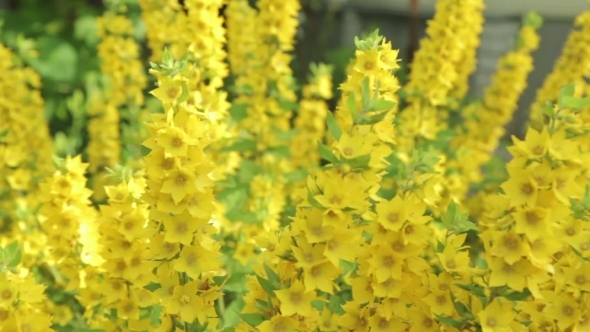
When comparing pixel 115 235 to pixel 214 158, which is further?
pixel 214 158

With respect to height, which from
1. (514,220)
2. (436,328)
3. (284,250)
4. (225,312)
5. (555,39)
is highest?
(555,39)

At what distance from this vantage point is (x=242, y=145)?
1.99 m

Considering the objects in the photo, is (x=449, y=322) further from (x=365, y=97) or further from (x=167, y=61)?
(x=167, y=61)

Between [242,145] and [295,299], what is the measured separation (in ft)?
3.23

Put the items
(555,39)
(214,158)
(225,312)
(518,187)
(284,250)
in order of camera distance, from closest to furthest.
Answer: (518,187)
(284,250)
(225,312)
(214,158)
(555,39)

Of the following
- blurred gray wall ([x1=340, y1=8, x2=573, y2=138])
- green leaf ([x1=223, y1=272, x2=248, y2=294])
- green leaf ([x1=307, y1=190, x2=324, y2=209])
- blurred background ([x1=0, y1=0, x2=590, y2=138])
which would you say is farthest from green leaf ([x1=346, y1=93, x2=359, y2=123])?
blurred gray wall ([x1=340, y1=8, x2=573, y2=138])

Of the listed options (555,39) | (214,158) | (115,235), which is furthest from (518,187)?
(555,39)

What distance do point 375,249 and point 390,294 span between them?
83mm

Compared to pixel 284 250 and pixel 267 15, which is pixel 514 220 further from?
pixel 267 15

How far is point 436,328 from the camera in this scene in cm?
113

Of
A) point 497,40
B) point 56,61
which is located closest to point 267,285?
point 56,61

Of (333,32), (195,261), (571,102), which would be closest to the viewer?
(571,102)

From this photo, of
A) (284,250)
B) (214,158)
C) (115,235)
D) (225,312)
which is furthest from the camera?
(214,158)

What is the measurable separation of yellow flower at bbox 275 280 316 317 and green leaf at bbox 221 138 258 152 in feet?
3.00
